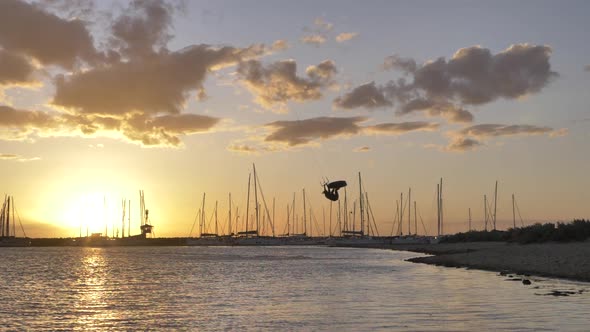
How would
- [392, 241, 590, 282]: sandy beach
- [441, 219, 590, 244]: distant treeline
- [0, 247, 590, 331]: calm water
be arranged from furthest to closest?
[441, 219, 590, 244]: distant treeline
[392, 241, 590, 282]: sandy beach
[0, 247, 590, 331]: calm water

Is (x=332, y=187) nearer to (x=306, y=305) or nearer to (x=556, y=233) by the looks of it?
(x=306, y=305)

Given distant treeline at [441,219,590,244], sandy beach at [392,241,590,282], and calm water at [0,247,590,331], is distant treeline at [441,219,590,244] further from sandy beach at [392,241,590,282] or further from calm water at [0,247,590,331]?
calm water at [0,247,590,331]

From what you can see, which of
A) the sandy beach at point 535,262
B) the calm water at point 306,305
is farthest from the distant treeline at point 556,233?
the calm water at point 306,305

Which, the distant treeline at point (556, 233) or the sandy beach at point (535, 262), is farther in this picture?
the distant treeline at point (556, 233)

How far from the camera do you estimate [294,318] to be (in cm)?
3331

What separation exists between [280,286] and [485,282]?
Answer: 16117 mm

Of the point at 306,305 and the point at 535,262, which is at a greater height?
the point at 535,262

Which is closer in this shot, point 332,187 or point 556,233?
point 332,187

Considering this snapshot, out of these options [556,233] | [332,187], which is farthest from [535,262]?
[556,233]

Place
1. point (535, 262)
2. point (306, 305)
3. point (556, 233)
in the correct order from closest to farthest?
point (306, 305), point (535, 262), point (556, 233)

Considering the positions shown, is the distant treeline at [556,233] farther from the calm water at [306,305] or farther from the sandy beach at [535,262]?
the calm water at [306,305]

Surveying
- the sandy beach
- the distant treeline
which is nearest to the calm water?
the sandy beach

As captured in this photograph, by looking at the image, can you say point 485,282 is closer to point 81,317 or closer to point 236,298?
point 236,298

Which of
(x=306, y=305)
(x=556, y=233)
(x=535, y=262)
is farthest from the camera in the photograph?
(x=556, y=233)
